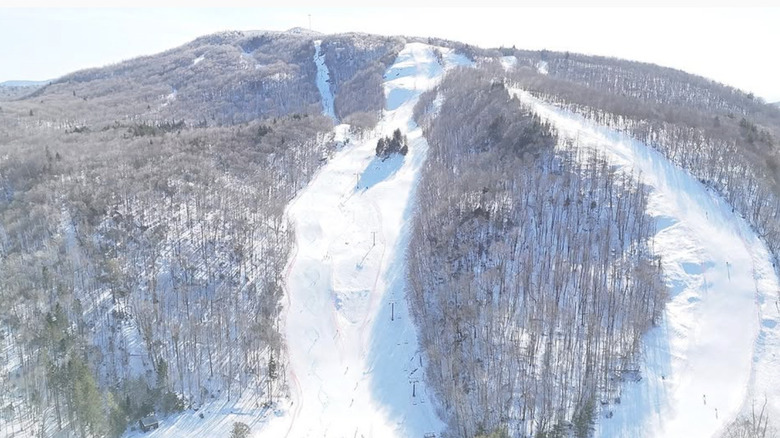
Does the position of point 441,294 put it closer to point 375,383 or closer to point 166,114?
point 375,383

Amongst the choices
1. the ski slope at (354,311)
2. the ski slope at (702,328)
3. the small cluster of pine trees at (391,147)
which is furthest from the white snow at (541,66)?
the ski slope at (702,328)

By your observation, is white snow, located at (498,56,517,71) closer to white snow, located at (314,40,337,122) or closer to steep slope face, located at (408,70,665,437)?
white snow, located at (314,40,337,122)

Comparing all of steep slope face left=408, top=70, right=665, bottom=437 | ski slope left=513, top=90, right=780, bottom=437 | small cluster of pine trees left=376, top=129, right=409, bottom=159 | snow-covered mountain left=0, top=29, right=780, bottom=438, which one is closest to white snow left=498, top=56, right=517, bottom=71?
snow-covered mountain left=0, top=29, right=780, bottom=438

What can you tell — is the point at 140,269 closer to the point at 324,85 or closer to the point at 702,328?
the point at 702,328

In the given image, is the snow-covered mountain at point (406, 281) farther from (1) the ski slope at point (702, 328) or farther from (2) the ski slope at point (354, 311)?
(2) the ski slope at point (354, 311)

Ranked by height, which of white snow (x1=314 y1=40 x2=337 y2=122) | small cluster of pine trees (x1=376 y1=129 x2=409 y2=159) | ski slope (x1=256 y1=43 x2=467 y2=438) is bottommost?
ski slope (x1=256 y1=43 x2=467 y2=438)

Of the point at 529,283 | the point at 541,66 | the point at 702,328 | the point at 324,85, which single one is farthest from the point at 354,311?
the point at 541,66

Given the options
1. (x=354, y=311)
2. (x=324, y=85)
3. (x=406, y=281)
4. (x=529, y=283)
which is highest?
(x=324, y=85)
